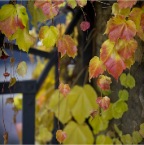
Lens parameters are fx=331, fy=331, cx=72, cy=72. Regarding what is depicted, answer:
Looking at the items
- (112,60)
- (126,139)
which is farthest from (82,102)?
(112,60)

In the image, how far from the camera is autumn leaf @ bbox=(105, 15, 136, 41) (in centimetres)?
124

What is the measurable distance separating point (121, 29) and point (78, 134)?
3.44 ft

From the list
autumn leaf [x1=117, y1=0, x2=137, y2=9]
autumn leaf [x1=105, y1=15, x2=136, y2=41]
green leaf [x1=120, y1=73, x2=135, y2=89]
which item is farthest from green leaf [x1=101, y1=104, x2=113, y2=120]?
autumn leaf [x1=117, y1=0, x2=137, y2=9]

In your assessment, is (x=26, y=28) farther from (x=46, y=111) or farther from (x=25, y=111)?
(x=46, y=111)

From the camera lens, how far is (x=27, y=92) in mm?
2260

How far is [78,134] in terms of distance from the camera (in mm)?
2127

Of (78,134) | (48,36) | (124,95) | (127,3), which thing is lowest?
(78,134)

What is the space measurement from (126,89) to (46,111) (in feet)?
3.31

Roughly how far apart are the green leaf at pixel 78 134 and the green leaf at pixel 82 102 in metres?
0.04

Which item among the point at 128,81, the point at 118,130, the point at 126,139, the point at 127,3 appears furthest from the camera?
the point at 118,130

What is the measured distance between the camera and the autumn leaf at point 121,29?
4.06 ft

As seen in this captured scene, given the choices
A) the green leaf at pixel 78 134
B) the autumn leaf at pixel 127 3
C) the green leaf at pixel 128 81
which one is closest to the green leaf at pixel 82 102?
the green leaf at pixel 78 134

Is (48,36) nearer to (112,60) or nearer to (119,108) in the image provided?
(112,60)

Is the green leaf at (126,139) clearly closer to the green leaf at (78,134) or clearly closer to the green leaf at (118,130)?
→ the green leaf at (118,130)
